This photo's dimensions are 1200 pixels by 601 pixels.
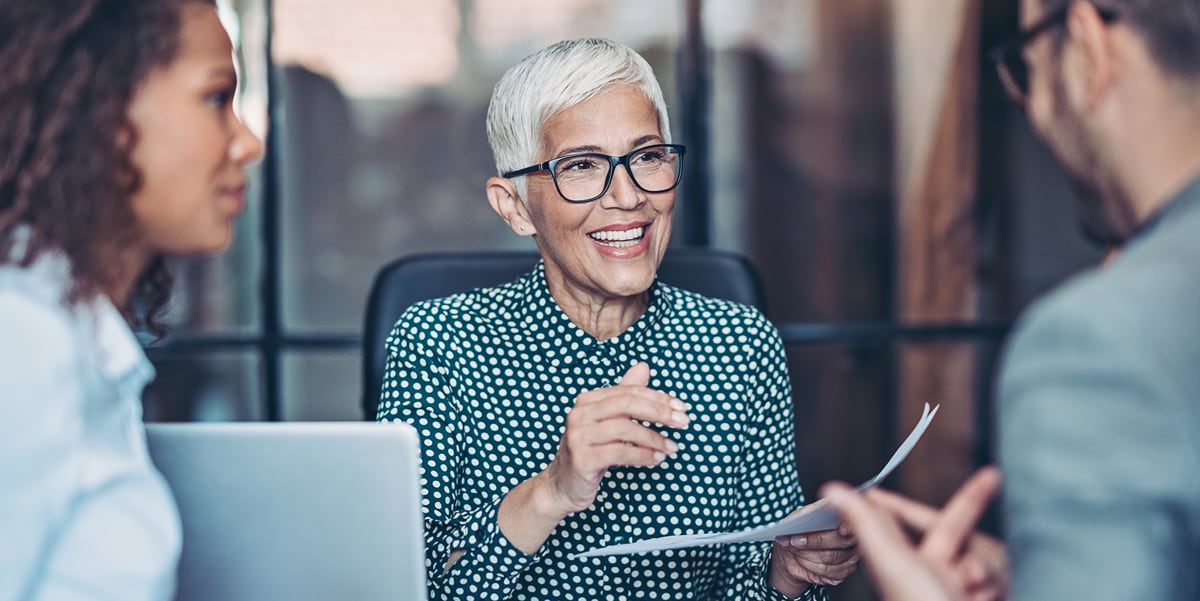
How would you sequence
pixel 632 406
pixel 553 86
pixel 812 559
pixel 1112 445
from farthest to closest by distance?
pixel 553 86
pixel 812 559
pixel 632 406
pixel 1112 445

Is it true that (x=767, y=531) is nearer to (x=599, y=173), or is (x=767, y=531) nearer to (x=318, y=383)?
(x=599, y=173)

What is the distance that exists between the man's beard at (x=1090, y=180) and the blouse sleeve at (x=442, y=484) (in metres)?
0.71

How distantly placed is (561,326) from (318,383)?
1.74 metres

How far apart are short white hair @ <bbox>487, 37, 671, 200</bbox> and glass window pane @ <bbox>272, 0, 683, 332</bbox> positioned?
154cm

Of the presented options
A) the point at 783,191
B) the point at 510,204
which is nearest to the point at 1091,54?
the point at 510,204

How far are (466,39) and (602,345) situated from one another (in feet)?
5.77

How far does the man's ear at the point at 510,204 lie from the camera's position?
1521mm

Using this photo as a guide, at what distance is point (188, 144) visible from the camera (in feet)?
2.95

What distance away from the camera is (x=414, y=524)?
2.86 feet

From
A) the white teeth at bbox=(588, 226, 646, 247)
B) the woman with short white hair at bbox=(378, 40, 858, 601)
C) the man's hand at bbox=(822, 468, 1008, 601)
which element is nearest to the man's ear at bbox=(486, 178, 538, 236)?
the woman with short white hair at bbox=(378, 40, 858, 601)

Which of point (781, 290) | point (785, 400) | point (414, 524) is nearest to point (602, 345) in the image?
point (785, 400)

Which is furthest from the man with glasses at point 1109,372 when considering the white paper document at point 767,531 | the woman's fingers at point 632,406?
the woman's fingers at point 632,406

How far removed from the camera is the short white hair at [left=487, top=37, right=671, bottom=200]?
4.64ft

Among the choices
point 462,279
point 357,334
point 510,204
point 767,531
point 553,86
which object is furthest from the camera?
point 357,334
